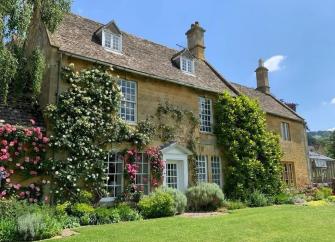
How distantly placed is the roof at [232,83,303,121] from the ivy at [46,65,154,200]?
14.0 m

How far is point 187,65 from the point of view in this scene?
20969 millimetres

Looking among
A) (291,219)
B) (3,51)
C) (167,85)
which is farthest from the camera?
(167,85)

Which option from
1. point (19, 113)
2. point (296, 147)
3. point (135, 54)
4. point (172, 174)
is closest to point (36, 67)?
point (19, 113)

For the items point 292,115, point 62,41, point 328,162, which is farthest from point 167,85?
point 328,162

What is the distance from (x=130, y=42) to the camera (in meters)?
19.6

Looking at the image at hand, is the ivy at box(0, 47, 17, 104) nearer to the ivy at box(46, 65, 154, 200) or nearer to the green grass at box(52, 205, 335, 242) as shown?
the ivy at box(46, 65, 154, 200)

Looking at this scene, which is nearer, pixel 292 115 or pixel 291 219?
pixel 291 219

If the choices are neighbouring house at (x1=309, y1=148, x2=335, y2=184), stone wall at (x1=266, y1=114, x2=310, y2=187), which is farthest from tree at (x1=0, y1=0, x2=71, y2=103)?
neighbouring house at (x1=309, y1=148, x2=335, y2=184)

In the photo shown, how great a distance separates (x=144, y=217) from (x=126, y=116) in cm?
488

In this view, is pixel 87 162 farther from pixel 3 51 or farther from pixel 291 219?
pixel 291 219

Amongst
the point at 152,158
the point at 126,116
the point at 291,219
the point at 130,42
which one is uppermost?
the point at 130,42

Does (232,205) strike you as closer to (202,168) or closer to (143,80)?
(202,168)

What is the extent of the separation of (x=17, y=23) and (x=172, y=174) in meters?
10.3

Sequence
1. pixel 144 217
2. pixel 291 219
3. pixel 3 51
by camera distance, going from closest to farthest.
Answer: pixel 3 51, pixel 291 219, pixel 144 217
